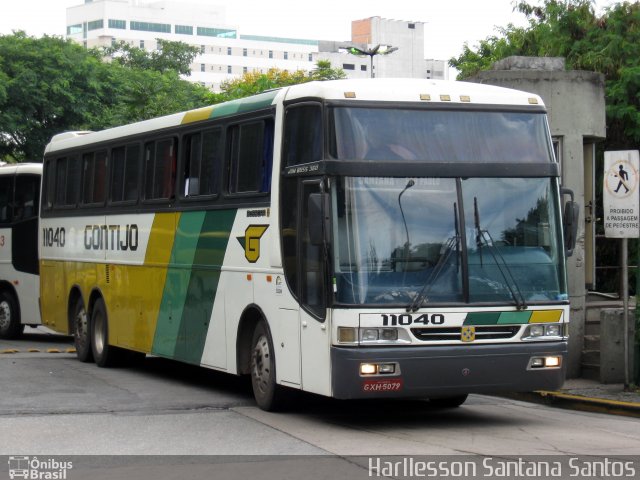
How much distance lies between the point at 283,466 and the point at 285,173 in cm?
368

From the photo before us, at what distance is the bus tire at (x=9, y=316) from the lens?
24219mm

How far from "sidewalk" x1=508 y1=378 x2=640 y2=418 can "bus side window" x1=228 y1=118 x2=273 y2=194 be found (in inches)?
175

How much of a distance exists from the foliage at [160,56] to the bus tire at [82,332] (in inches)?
3177

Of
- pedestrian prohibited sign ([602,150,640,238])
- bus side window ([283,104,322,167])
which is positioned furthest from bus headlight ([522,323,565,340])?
pedestrian prohibited sign ([602,150,640,238])

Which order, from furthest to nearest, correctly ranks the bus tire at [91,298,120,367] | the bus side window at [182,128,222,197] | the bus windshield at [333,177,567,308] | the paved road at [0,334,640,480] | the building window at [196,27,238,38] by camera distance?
the building window at [196,27,238,38] < the bus tire at [91,298,120,367] < the bus side window at [182,128,222,197] < the bus windshield at [333,177,567,308] < the paved road at [0,334,640,480]

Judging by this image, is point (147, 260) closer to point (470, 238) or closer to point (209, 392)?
point (209, 392)

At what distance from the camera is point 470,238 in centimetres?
1143

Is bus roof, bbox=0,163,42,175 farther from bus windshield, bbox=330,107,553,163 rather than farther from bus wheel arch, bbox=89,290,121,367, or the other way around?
bus windshield, bbox=330,107,553,163

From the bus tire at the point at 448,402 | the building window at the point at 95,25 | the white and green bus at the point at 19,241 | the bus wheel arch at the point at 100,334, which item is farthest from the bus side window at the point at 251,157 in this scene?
the building window at the point at 95,25

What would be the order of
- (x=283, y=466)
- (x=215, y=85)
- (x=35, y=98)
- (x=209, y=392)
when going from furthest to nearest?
(x=215, y=85), (x=35, y=98), (x=209, y=392), (x=283, y=466)

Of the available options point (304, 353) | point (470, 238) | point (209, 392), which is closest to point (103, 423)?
point (304, 353)

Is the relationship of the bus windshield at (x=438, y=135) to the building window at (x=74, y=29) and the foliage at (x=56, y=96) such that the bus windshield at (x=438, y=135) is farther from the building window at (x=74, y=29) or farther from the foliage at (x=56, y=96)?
the building window at (x=74, y=29)

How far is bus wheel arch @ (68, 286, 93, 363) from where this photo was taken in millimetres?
18688

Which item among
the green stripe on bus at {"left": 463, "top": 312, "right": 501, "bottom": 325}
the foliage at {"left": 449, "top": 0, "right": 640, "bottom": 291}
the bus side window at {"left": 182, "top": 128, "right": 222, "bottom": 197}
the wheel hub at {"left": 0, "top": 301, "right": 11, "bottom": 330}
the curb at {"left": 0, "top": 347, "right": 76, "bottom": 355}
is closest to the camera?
the green stripe on bus at {"left": 463, "top": 312, "right": 501, "bottom": 325}
